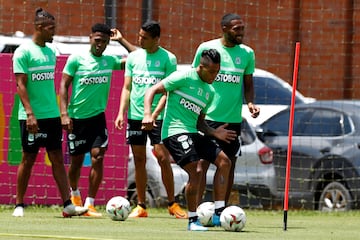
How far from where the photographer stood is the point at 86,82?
636 inches

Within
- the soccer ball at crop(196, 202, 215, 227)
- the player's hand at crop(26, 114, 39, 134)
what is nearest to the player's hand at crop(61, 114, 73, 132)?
the player's hand at crop(26, 114, 39, 134)

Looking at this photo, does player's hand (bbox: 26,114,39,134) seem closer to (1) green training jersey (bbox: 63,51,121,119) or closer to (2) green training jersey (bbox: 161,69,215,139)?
(1) green training jersey (bbox: 63,51,121,119)

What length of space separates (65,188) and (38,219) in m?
0.45

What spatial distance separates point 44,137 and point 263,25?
21.4ft

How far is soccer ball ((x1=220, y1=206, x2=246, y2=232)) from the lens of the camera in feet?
44.0

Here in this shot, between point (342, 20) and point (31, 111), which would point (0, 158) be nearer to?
point (31, 111)

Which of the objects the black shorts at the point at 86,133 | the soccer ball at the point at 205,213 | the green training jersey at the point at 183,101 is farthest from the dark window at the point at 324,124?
the green training jersey at the point at 183,101

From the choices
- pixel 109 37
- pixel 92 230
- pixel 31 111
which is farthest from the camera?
pixel 109 37

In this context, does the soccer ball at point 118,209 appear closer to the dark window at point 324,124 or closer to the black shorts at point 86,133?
the black shorts at point 86,133

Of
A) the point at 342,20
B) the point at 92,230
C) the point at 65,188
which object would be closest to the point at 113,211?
the point at 65,188

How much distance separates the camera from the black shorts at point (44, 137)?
50.0ft

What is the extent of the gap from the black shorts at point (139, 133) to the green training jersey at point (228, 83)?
3.59 feet

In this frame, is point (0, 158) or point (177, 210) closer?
point (177, 210)

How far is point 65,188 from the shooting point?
50.1 ft
